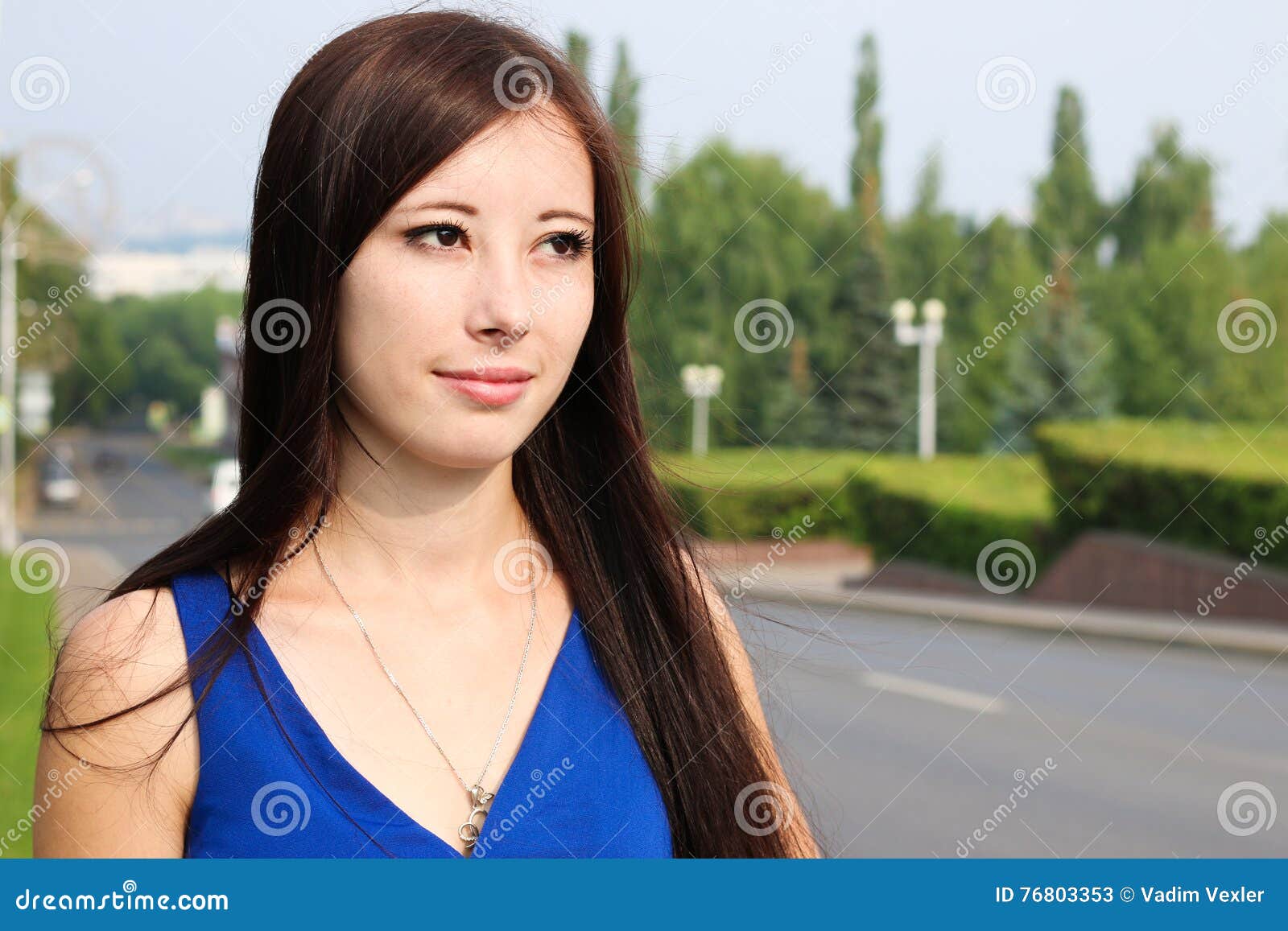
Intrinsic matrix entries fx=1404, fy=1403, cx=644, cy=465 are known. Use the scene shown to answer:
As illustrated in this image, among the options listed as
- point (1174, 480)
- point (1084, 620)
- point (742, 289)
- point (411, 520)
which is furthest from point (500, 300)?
point (742, 289)

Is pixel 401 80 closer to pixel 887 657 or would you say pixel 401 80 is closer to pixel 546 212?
pixel 546 212

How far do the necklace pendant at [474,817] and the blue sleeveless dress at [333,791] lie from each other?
14 millimetres

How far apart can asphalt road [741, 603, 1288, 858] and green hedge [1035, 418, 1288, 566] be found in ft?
5.87

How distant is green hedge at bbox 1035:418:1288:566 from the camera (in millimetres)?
15086

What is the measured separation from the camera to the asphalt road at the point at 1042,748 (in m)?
7.54

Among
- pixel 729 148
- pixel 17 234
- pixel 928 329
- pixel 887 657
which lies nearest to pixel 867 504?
pixel 928 329

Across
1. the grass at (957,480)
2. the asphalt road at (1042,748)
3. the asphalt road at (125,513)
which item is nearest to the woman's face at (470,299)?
the asphalt road at (1042,748)

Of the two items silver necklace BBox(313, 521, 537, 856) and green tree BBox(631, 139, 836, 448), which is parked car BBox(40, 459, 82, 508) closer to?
green tree BBox(631, 139, 836, 448)

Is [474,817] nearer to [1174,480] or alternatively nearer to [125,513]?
[1174,480]

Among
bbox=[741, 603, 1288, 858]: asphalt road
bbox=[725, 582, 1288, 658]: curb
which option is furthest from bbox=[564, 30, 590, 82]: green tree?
bbox=[725, 582, 1288, 658]: curb

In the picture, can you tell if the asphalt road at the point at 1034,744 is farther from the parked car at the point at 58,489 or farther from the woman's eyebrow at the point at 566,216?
the parked car at the point at 58,489

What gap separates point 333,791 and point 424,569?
0.34 meters

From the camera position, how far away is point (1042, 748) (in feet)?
32.5

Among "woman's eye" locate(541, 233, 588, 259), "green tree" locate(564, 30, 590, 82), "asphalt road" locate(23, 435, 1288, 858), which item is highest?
"asphalt road" locate(23, 435, 1288, 858)
